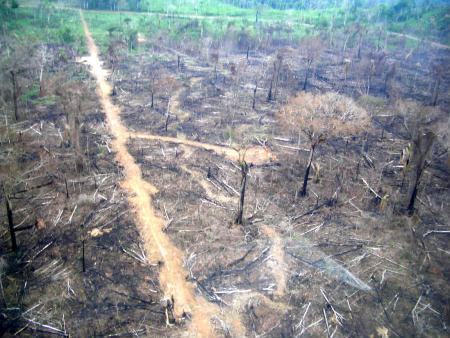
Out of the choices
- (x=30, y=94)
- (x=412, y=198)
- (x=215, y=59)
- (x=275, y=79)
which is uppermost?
(x=215, y=59)

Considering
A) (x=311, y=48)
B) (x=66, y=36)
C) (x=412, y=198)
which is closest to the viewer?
(x=412, y=198)

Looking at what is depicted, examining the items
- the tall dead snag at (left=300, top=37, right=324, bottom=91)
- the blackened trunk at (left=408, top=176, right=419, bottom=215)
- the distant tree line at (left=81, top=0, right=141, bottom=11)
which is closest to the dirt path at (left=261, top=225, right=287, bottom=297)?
the blackened trunk at (left=408, top=176, right=419, bottom=215)

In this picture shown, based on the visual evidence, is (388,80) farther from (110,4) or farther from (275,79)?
(110,4)

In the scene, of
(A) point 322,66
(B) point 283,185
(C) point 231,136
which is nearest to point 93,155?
(C) point 231,136

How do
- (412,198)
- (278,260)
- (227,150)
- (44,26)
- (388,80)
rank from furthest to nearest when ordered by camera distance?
(44,26) → (388,80) → (227,150) → (412,198) → (278,260)

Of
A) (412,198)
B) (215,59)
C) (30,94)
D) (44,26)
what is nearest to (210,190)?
(412,198)

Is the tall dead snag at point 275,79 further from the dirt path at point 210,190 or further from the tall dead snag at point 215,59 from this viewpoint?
the dirt path at point 210,190

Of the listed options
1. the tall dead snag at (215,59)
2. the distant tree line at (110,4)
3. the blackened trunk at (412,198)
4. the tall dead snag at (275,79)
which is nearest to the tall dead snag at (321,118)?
the blackened trunk at (412,198)

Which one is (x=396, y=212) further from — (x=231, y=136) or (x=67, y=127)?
(x=67, y=127)
